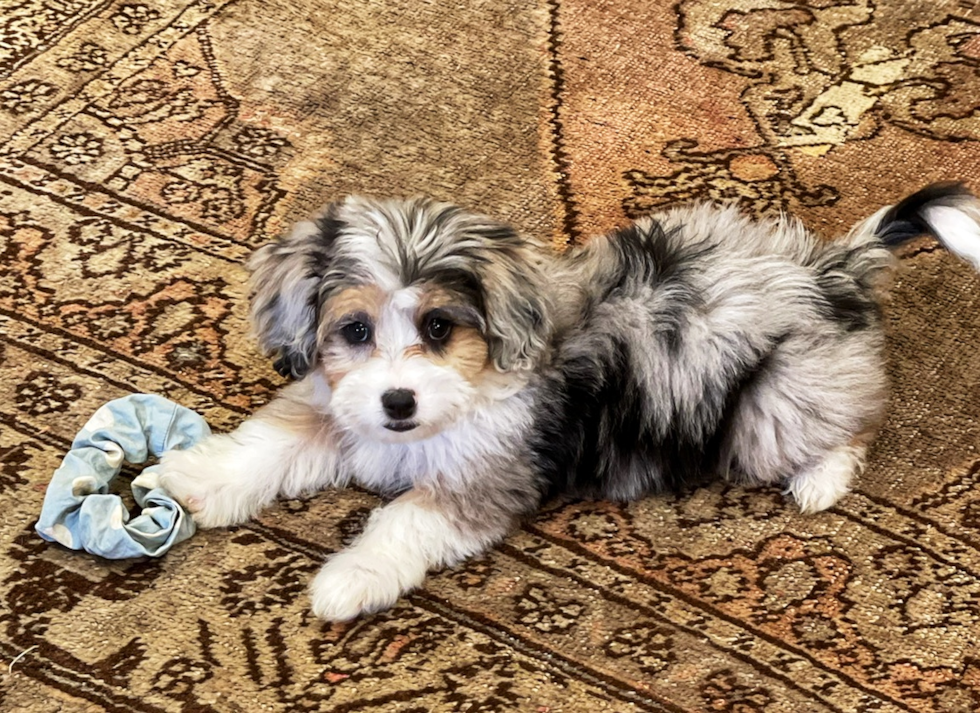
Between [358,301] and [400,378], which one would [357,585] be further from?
[358,301]

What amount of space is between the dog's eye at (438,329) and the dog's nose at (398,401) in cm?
13

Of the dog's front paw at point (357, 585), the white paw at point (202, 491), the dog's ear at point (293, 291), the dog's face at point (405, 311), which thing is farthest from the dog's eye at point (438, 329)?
the white paw at point (202, 491)

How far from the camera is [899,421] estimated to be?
2.85 metres

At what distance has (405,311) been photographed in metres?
2.24

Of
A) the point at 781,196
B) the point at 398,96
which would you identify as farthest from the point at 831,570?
the point at 398,96

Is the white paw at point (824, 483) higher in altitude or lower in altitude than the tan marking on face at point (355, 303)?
lower

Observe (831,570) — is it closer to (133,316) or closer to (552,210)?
(552,210)

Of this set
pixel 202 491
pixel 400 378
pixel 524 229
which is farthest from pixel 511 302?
pixel 524 229

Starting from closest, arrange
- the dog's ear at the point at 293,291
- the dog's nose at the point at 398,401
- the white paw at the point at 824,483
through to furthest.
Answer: the dog's nose at the point at 398,401 → the dog's ear at the point at 293,291 → the white paw at the point at 824,483

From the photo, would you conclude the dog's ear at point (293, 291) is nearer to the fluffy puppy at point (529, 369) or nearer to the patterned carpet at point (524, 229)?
the fluffy puppy at point (529, 369)

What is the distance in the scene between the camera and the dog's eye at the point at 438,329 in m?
2.27

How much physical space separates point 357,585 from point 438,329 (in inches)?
20.4

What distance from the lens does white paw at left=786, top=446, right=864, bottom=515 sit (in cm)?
261

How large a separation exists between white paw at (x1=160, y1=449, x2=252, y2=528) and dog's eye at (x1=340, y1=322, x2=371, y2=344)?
0.46 m
